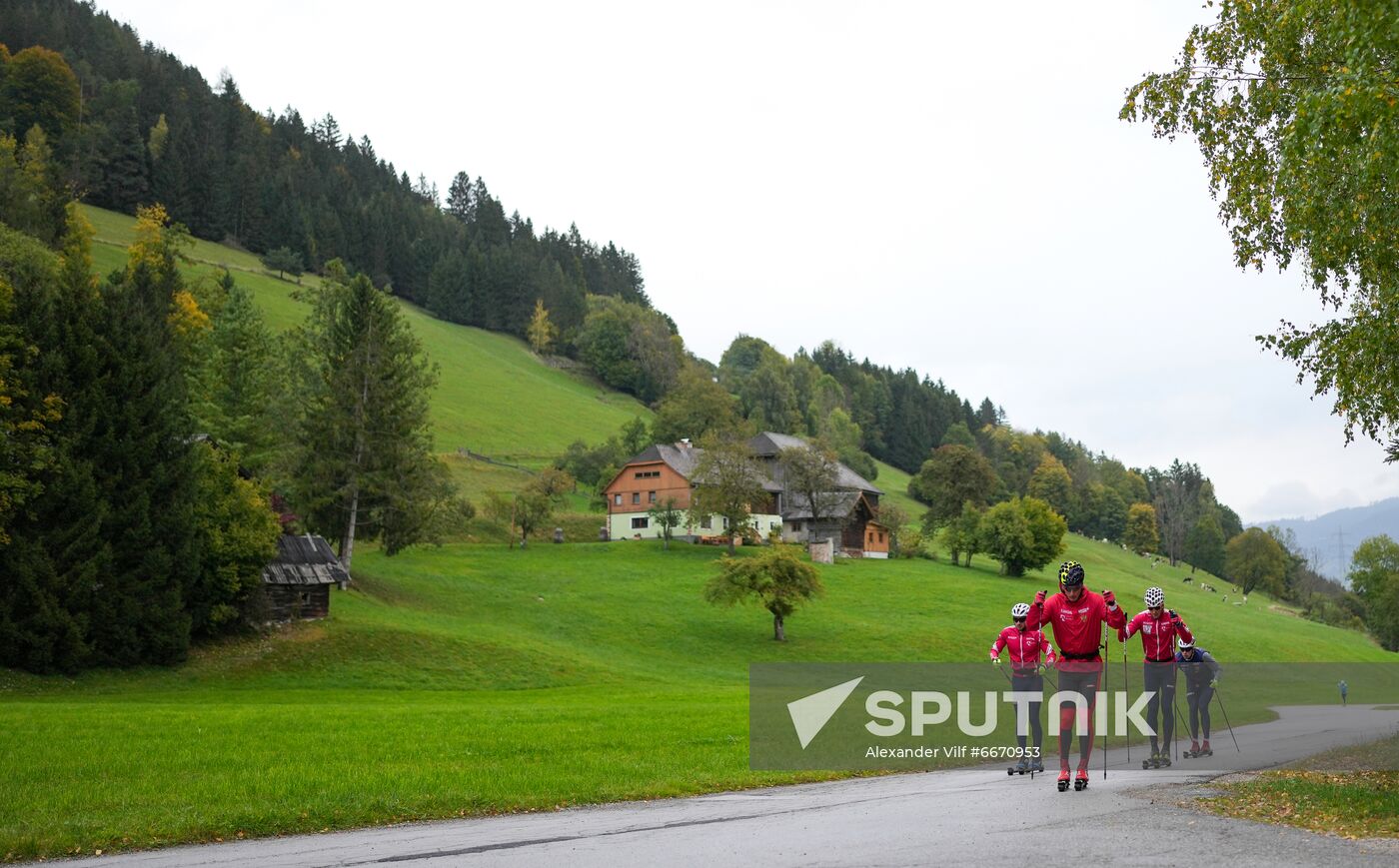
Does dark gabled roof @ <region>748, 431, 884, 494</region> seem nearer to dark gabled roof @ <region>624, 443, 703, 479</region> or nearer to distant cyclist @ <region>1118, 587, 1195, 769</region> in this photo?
dark gabled roof @ <region>624, 443, 703, 479</region>

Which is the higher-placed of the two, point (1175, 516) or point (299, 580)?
point (1175, 516)

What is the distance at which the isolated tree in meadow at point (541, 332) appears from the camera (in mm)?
166875

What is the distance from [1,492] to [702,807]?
101 feet

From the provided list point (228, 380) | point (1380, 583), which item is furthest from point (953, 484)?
point (228, 380)

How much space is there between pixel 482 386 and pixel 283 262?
3419cm

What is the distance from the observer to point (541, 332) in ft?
547

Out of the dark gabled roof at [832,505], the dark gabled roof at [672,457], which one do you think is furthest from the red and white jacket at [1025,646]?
the dark gabled roof at [832,505]

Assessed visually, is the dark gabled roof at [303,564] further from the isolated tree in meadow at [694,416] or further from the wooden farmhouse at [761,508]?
the isolated tree in meadow at [694,416]

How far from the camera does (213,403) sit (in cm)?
6109

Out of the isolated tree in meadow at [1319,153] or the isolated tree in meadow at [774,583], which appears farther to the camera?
the isolated tree in meadow at [774,583]

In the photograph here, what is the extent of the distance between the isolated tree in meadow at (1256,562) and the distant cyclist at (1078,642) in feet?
437

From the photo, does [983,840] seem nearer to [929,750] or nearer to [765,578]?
[929,750]

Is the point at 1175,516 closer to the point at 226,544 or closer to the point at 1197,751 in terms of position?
the point at 226,544

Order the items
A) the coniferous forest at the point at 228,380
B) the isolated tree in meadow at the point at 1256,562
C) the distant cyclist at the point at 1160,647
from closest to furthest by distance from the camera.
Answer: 1. the distant cyclist at the point at 1160,647
2. the coniferous forest at the point at 228,380
3. the isolated tree in meadow at the point at 1256,562
